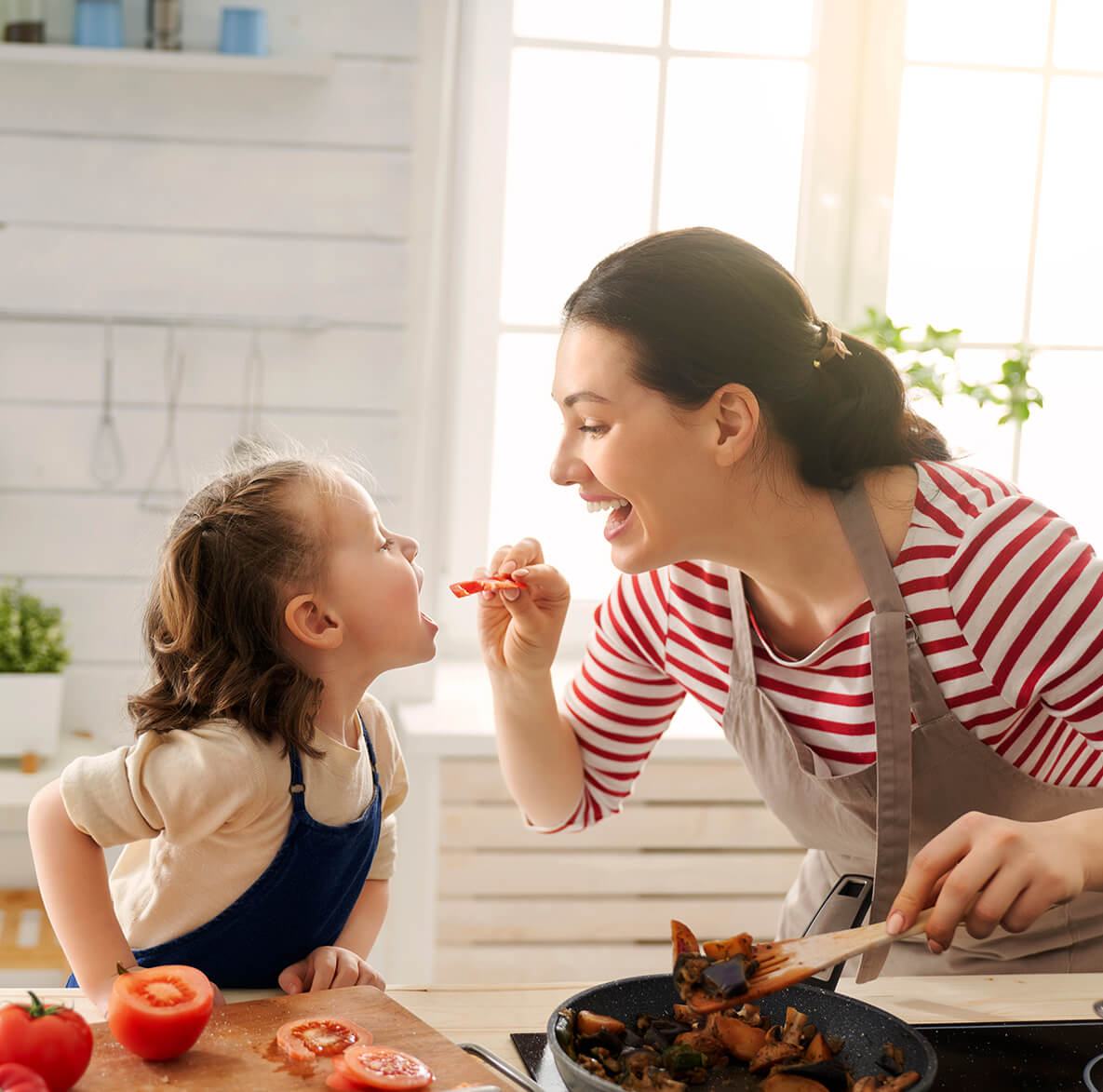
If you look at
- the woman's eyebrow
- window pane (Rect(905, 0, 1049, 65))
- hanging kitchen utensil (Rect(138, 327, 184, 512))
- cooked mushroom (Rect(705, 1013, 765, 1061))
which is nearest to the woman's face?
the woman's eyebrow

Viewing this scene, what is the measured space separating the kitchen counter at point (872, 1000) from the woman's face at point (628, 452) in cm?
A: 44

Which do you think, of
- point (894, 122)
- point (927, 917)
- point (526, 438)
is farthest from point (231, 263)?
point (927, 917)

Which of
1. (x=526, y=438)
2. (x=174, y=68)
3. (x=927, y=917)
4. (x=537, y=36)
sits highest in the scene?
(x=537, y=36)

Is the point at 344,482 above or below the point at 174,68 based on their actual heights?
below

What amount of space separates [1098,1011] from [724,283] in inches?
28.5

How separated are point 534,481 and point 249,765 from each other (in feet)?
5.24

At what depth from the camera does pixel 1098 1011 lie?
1037 millimetres

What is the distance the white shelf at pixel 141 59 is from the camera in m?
2.13

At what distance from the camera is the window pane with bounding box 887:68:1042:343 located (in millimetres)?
2646

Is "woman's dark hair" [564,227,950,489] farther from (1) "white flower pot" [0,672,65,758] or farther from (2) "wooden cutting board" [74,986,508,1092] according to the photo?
(1) "white flower pot" [0,672,65,758]

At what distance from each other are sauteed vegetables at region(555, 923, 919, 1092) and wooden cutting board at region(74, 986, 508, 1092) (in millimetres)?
82

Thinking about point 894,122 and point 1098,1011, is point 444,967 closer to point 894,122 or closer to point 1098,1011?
point 1098,1011

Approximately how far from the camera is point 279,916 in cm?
114

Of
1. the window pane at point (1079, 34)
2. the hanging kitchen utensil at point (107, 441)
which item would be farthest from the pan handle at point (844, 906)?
the window pane at point (1079, 34)
